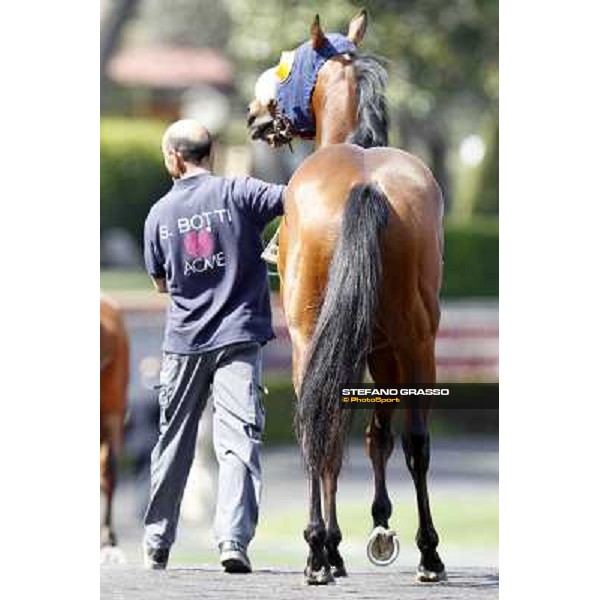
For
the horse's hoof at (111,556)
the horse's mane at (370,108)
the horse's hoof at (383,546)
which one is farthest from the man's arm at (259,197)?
the horse's hoof at (111,556)

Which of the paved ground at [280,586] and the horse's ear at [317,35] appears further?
the horse's ear at [317,35]

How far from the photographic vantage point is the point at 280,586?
8281 millimetres

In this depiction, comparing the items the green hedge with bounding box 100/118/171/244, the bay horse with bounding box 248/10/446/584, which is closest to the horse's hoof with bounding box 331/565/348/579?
the bay horse with bounding box 248/10/446/584

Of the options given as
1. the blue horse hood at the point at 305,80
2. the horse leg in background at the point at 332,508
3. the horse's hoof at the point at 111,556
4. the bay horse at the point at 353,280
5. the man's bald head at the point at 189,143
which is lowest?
the horse's hoof at the point at 111,556

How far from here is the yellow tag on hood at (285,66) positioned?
343 inches

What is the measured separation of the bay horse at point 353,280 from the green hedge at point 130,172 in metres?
0.77

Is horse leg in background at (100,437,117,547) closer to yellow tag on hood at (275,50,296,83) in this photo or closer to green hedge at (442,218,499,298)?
green hedge at (442,218,499,298)

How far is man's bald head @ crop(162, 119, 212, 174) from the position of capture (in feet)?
28.8

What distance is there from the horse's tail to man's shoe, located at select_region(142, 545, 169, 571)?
109 centimetres

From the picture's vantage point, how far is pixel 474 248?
29.4 feet

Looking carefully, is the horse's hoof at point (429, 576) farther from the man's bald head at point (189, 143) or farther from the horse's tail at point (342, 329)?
the man's bald head at point (189, 143)

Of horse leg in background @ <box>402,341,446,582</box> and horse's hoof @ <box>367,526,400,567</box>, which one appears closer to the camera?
horse leg in background @ <box>402,341,446,582</box>
